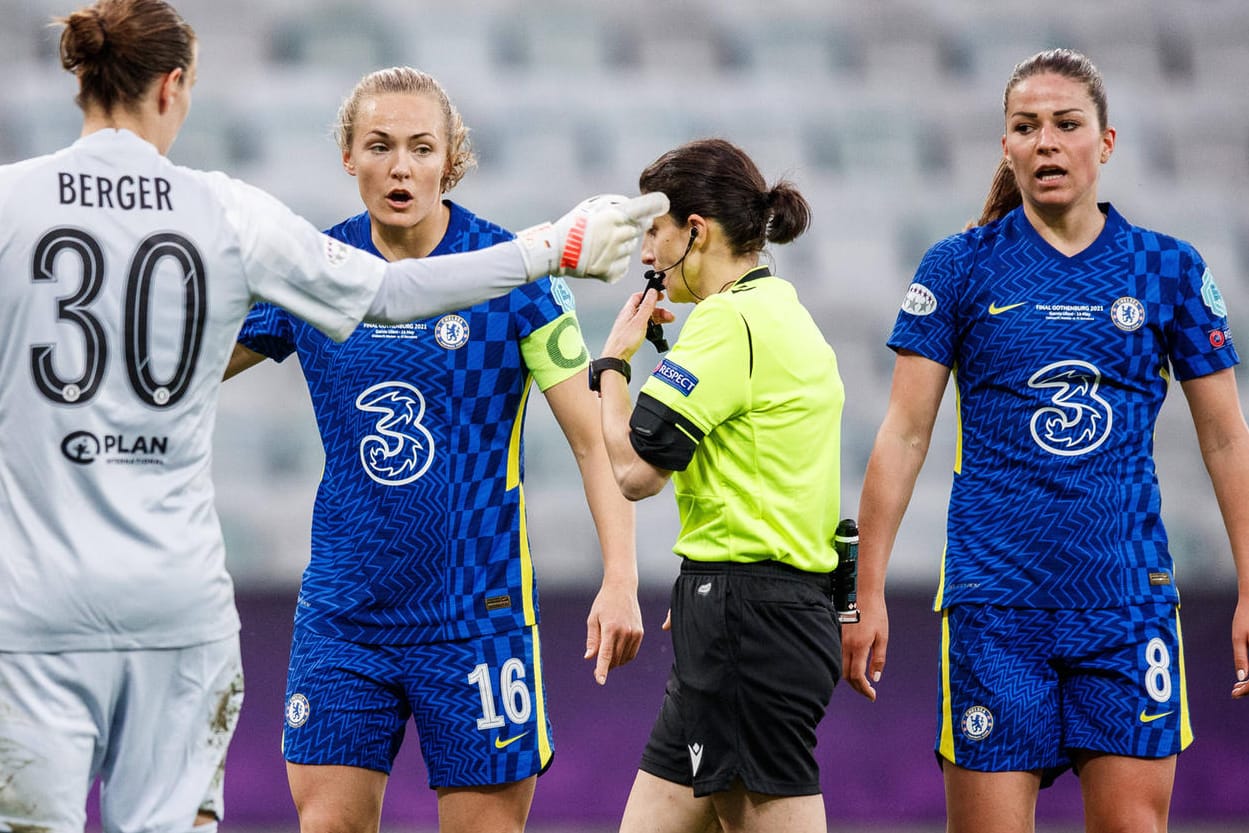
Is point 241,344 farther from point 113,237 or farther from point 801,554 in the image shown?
point 801,554

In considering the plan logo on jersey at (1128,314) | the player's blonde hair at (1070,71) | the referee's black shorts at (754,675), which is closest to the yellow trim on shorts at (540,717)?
the referee's black shorts at (754,675)

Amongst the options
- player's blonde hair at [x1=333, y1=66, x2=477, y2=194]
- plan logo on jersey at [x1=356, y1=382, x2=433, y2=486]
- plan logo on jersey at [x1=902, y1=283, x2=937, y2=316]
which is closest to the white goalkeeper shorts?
plan logo on jersey at [x1=356, y1=382, x2=433, y2=486]

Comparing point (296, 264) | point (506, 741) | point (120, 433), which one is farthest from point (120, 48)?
point (506, 741)

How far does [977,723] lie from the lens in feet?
10.5

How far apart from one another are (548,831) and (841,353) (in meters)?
2.01

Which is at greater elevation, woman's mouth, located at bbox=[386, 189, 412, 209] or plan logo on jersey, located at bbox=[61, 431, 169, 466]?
woman's mouth, located at bbox=[386, 189, 412, 209]

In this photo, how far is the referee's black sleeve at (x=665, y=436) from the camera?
2959mm

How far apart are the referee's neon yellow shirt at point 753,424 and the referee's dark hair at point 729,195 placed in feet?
0.62

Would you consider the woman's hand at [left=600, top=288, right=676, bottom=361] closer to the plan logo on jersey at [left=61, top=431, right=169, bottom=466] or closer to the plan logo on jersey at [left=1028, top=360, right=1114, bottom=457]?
the plan logo on jersey at [left=1028, top=360, right=1114, bottom=457]

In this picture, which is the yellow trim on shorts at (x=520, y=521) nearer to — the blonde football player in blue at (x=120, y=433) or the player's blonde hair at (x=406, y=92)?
the player's blonde hair at (x=406, y=92)

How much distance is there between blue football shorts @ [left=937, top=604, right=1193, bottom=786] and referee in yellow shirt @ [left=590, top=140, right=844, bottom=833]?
366 millimetres

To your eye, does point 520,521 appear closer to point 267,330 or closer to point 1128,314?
point 267,330

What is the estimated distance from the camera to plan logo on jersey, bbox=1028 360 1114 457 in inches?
126

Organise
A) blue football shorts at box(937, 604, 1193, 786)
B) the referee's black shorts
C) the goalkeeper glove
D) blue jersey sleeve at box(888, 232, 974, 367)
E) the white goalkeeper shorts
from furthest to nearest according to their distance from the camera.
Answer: blue jersey sleeve at box(888, 232, 974, 367)
blue football shorts at box(937, 604, 1193, 786)
the referee's black shorts
the goalkeeper glove
the white goalkeeper shorts
